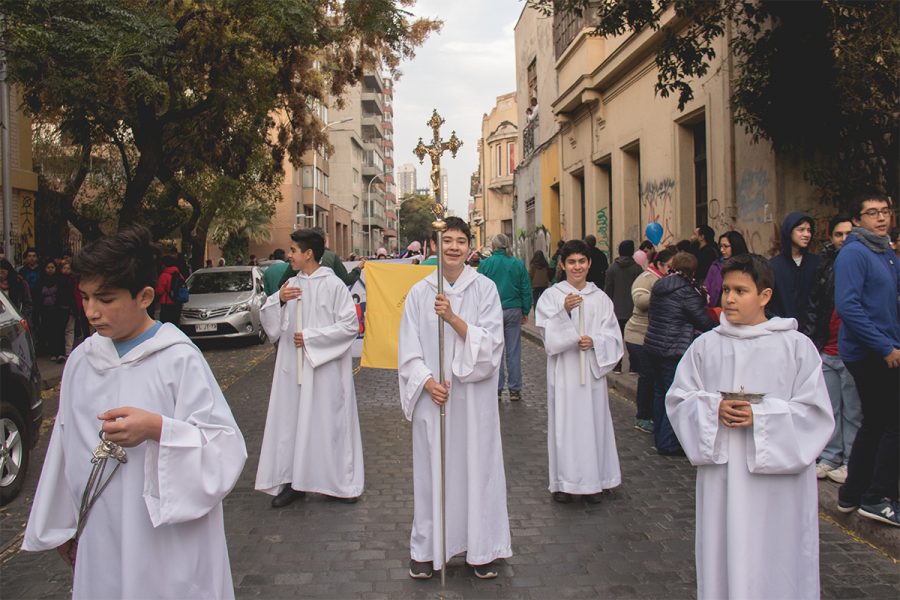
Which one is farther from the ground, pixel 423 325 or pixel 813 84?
pixel 813 84

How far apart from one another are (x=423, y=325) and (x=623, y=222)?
13.1 metres

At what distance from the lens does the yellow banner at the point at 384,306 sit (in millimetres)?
6133

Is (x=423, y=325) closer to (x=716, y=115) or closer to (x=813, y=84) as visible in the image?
(x=813, y=84)

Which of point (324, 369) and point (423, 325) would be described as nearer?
point (423, 325)

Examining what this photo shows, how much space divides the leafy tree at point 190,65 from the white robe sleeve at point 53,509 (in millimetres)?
7599

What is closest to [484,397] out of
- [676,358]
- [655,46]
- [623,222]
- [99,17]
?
[676,358]

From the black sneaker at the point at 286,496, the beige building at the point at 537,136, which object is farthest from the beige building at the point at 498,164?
the black sneaker at the point at 286,496

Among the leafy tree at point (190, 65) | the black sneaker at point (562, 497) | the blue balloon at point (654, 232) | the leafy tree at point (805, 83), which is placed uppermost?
the leafy tree at point (190, 65)

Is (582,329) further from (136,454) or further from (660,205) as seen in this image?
(660,205)

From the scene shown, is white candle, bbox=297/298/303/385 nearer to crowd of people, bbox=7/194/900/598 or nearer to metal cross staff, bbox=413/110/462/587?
crowd of people, bbox=7/194/900/598

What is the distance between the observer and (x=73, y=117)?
14914mm

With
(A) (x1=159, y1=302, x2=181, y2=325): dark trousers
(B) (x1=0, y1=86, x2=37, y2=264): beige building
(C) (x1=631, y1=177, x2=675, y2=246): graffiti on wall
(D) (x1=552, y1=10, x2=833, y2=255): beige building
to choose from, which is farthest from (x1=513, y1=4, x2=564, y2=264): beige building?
(B) (x1=0, y1=86, x2=37, y2=264): beige building

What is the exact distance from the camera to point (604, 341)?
589 cm

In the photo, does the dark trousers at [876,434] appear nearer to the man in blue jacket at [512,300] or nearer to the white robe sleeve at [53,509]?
the white robe sleeve at [53,509]
